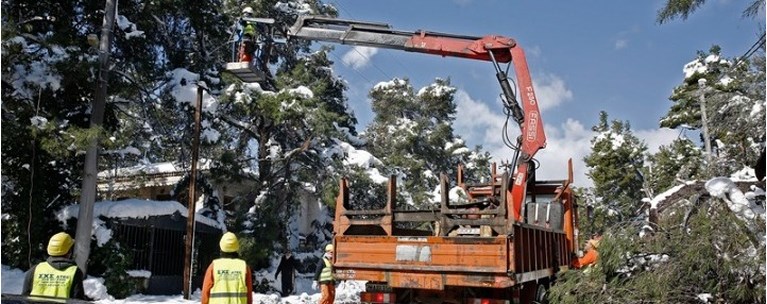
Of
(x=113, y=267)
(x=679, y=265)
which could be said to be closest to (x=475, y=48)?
(x=679, y=265)

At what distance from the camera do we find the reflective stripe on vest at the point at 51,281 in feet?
17.4

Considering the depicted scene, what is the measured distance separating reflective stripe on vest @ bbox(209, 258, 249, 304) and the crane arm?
5424mm

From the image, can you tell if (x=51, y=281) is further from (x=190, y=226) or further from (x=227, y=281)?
(x=190, y=226)

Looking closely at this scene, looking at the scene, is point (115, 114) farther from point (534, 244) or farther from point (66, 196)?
point (534, 244)

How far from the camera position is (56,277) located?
5348 mm

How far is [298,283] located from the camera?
2245 centimetres

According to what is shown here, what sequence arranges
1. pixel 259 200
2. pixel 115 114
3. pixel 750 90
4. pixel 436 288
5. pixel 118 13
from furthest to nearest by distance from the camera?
pixel 259 200 < pixel 115 114 < pixel 118 13 < pixel 750 90 < pixel 436 288

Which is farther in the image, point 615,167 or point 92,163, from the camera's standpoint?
point 615,167

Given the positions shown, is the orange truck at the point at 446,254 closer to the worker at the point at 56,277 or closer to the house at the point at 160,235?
the worker at the point at 56,277

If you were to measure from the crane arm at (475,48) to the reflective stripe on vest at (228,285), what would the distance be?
5.42 meters

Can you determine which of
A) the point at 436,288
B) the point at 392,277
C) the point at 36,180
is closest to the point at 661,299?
the point at 436,288

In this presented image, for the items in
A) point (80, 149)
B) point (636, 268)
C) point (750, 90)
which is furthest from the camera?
point (80, 149)

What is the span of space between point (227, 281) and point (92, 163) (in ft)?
34.7

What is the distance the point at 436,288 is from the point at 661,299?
2.76 metres
